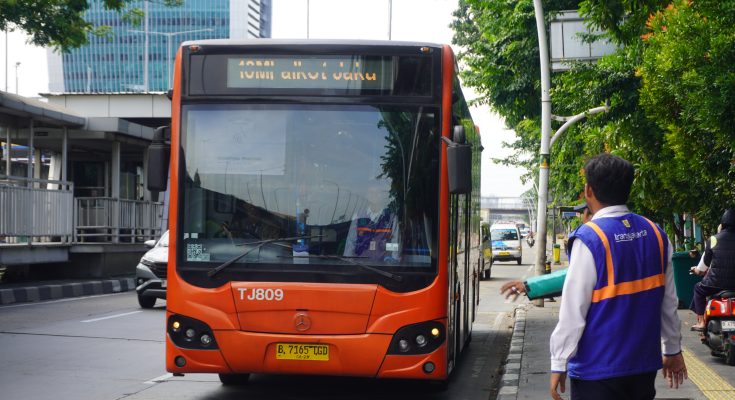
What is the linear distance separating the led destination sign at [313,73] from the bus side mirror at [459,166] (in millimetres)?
795

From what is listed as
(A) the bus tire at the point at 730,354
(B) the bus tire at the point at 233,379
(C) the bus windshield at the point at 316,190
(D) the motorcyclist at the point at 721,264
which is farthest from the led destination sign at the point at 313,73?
(A) the bus tire at the point at 730,354

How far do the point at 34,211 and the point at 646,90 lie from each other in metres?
15.4

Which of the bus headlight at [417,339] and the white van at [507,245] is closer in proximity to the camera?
the bus headlight at [417,339]

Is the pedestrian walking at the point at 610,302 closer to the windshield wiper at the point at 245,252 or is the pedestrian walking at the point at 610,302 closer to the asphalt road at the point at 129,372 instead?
the windshield wiper at the point at 245,252

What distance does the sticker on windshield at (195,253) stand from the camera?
8070 mm

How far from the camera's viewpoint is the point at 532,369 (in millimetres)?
10180

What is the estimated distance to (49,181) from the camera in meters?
23.8

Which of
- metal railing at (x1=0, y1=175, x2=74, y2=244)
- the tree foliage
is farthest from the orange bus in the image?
metal railing at (x1=0, y1=175, x2=74, y2=244)

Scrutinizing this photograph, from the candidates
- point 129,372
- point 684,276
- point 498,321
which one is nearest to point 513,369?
point 129,372

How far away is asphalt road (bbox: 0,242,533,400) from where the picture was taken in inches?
365

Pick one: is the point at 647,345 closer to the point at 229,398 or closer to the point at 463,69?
the point at 229,398

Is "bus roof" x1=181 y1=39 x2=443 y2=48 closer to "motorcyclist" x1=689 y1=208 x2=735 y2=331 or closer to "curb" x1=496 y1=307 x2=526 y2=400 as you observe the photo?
"curb" x1=496 y1=307 x2=526 y2=400

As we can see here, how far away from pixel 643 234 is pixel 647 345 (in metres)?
0.45

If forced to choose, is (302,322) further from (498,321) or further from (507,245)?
(507,245)
